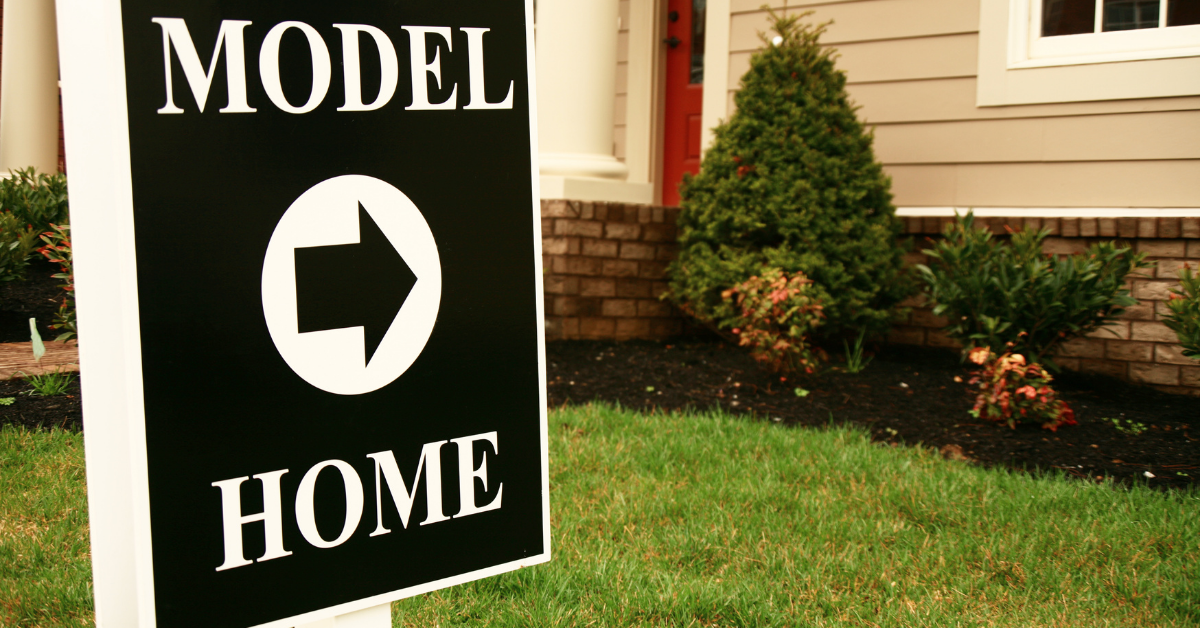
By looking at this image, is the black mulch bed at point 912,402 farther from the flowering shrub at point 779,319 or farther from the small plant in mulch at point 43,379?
the small plant in mulch at point 43,379

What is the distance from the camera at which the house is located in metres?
4.91

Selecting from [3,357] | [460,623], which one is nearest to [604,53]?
[3,357]

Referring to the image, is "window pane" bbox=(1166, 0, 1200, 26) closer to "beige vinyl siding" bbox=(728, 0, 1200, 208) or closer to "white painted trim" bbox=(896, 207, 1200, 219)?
"beige vinyl siding" bbox=(728, 0, 1200, 208)

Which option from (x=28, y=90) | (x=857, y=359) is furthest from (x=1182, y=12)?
(x=28, y=90)

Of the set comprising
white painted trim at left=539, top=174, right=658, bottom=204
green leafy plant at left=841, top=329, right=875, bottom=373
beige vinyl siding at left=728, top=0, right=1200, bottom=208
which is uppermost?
beige vinyl siding at left=728, top=0, right=1200, bottom=208

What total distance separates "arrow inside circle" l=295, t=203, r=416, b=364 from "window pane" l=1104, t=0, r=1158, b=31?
17.6 feet

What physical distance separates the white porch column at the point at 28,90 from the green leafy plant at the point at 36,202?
135 centimetres

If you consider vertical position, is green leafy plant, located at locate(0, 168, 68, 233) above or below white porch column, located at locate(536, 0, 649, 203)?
below

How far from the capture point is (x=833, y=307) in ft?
16.4

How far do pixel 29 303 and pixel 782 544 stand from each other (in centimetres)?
357

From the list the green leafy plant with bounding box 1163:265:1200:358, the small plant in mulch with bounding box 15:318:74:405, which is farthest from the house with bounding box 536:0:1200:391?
the small plant in mulch with bounding box 15:318:74:405

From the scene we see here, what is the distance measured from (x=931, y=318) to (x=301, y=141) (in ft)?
16.9

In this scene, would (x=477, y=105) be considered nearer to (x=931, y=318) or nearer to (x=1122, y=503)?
(x=1122, y=503)

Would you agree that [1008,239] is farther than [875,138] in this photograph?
No
